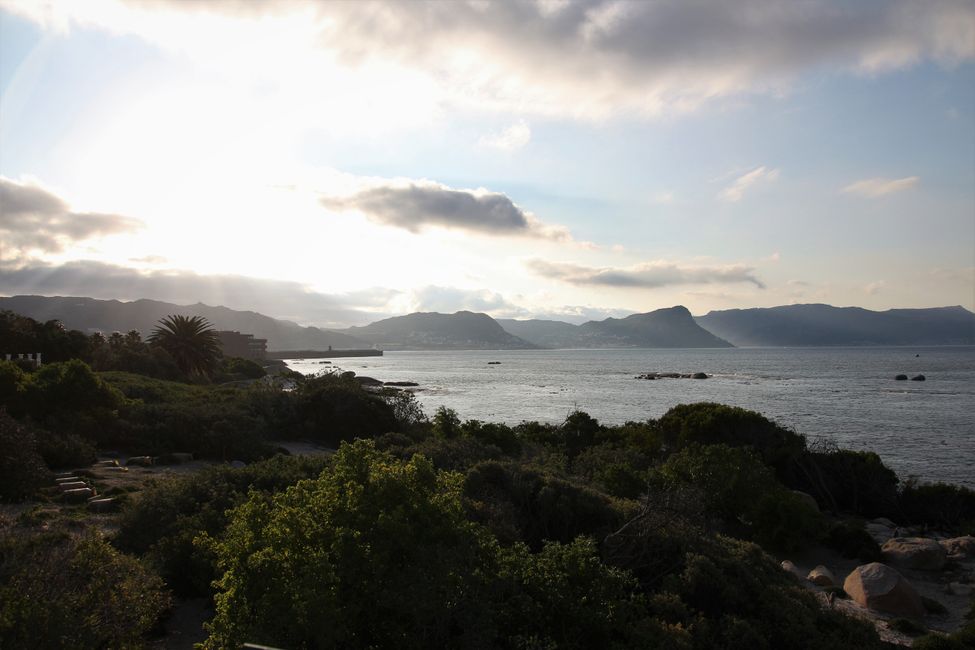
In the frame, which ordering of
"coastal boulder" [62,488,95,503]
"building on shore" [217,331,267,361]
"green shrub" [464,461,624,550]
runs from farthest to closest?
"building on shore" [217,331,267,361], "coastal boulder" [62,488,95,503], "green shrub" [464,461,624,550]

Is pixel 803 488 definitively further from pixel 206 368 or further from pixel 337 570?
pixel 206 368

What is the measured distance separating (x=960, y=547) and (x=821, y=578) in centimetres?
604

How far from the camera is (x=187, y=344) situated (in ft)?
173

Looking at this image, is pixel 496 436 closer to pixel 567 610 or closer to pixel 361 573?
pixel 567 610

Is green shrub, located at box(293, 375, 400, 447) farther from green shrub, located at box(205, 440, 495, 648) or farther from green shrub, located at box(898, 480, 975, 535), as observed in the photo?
green shrub, located at box(205, 440, 495, 648)

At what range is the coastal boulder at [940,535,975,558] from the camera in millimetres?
16311

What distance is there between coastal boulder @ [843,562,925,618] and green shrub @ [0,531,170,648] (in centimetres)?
1278

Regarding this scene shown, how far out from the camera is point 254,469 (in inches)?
543

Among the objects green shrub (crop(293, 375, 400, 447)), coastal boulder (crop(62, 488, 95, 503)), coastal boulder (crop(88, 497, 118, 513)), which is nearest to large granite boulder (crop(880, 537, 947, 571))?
coastal boulder (crop(88, 497, 118, 513))

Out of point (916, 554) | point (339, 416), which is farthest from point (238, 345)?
point (916, 554)

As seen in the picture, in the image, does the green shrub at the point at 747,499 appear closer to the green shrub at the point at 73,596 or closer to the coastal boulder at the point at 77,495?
the green shrub at the point at 73,596

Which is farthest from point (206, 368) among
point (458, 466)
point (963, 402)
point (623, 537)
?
point (963, 402)

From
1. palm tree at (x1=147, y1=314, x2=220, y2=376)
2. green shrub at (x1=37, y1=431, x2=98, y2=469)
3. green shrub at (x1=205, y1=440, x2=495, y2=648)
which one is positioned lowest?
green shrub at (x1=37, y1=431, x2=98, y2=469)

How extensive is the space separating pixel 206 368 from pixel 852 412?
179ft
